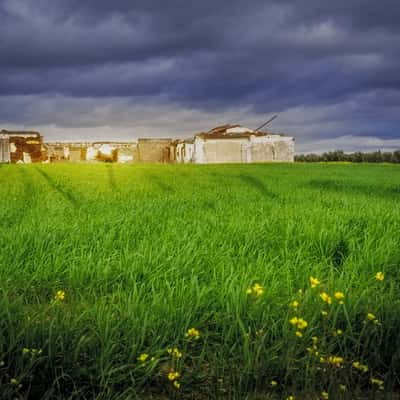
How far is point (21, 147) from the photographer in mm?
43125

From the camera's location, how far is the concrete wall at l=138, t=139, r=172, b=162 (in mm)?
48875

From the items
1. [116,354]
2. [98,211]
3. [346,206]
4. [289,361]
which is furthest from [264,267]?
[346,206]

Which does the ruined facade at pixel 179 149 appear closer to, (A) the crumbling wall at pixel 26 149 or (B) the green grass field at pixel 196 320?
(A) the crumbling wall at pixel 26 149

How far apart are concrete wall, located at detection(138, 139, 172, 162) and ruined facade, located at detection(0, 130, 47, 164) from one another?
33.1 feet

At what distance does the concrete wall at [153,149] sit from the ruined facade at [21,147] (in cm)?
1009

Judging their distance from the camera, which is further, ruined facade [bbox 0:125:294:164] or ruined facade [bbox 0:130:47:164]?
ruined facade [bbox 0:125:294:164]

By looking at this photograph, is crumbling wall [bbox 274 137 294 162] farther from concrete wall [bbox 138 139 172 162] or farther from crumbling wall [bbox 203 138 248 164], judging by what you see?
concrete wall [bbox 138 139 172 162]

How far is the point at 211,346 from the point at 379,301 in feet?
3.94

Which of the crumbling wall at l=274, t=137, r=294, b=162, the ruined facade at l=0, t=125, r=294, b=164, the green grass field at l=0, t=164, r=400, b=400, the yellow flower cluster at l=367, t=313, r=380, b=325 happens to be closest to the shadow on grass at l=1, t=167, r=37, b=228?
the green grass field at l=0, t=164, r=400, b=400

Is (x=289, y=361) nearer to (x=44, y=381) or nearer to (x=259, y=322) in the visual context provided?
(x=259, y=322)

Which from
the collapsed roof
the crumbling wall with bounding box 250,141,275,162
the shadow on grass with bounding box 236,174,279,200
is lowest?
the shadow on grass with bounding box 236,174,279,200

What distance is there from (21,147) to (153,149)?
44.8 ft

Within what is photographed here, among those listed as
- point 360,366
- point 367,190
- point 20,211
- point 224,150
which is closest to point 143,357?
point 360,366

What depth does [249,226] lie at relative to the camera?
4.95 m
